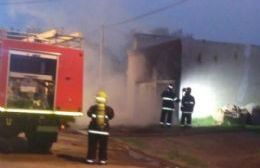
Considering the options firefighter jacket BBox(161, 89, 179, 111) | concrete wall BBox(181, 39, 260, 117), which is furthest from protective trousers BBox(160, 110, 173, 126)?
concrete wall BBox(181, 39, 260, 117)

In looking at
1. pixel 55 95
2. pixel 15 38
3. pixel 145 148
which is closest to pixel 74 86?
pixel 55 95

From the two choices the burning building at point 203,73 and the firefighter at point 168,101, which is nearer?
the firefighter at point 168,101

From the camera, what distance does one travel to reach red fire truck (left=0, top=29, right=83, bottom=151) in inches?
601

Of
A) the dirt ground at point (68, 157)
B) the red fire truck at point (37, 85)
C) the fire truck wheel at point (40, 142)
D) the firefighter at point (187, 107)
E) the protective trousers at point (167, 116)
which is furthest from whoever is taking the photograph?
the firefighter at point (187, 107)

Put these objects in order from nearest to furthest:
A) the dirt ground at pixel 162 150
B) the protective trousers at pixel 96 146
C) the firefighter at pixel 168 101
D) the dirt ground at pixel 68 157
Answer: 1. the dirt ground at pixel 68 157
2. the protective trousers at pixel 96 146
3. the dirt ground at pixel 162 150
4. the firefighter at pixel 168 101

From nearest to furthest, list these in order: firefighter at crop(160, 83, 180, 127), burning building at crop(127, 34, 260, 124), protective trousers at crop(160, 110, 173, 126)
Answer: firefighter at crop(160, 83, 180, 127), protective trousers at crop(160, 110, 173, 126), burning building at crop(127, 34, 260, 124)

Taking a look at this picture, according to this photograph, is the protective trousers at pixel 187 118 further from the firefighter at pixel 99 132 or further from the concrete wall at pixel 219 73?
the firefighter at pixel 99 132

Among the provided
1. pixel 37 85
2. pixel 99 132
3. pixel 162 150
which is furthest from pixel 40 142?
pixel 162 150

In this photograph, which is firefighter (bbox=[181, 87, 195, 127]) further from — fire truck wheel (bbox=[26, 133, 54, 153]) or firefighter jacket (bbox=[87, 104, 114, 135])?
firefighter jacket (bbox=[87, 104, 114, 135])

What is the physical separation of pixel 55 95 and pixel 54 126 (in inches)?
29.7

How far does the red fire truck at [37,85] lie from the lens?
1527cm

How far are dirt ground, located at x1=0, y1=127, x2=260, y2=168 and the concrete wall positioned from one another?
24.7ft

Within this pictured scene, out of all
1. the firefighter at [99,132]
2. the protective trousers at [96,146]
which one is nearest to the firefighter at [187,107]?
the firefighter at [99,132]

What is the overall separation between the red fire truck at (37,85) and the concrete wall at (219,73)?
15159mm
